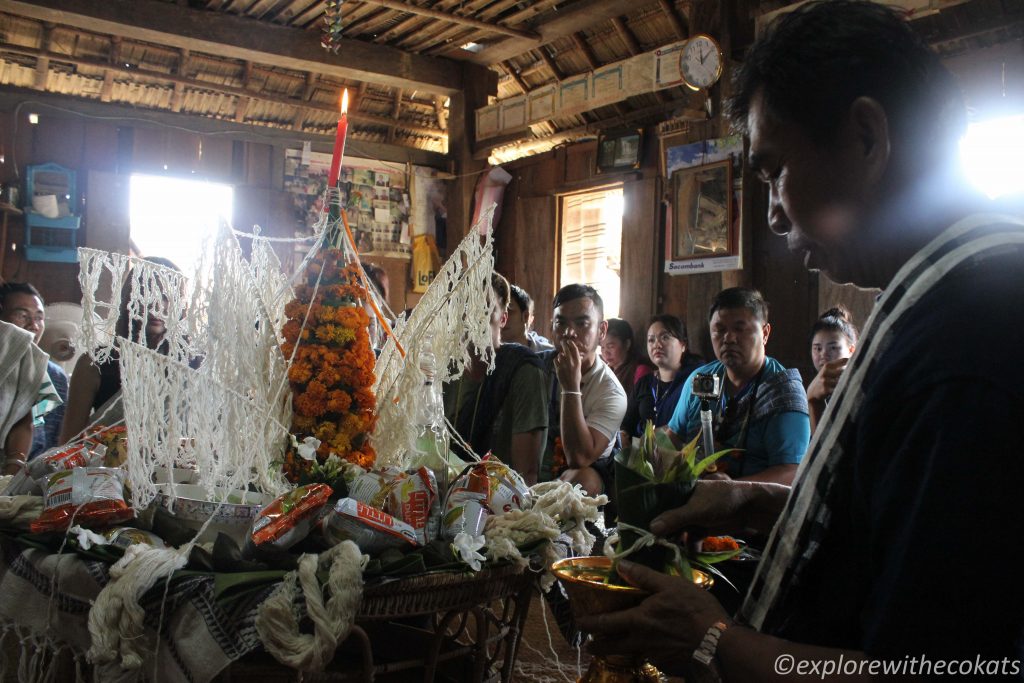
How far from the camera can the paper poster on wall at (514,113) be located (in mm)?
6305

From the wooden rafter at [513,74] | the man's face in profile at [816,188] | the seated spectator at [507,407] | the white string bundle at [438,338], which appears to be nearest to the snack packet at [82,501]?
the white string bundle at [438,338]

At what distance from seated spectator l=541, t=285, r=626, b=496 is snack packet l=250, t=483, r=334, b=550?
1.80 m

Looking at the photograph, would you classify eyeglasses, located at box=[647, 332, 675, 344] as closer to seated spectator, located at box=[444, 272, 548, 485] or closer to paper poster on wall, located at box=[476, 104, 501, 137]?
seated spectator, located at box=[444, 272, 548, 485]

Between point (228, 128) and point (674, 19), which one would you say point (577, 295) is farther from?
point (228, 128)

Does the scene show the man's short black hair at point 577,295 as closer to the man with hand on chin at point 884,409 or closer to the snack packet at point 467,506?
the snack packet at point 467,506

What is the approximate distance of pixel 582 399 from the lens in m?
3.38

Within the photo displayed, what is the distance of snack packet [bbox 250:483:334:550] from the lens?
4.34 feet

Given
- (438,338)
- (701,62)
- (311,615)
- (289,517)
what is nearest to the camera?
(311,615)

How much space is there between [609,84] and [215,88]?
3570 mm

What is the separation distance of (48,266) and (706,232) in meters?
5.24

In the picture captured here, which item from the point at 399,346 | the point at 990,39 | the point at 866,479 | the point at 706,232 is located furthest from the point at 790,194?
the point at 706,232

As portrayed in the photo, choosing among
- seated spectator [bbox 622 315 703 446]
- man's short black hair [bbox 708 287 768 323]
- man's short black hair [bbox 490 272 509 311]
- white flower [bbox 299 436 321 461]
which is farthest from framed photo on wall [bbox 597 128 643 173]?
white flower [bbox 299 436 321 461]

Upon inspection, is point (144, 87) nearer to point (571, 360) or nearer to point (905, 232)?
point (571, 360)

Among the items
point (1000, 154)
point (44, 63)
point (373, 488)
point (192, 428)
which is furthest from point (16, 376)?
point (1000, 154)
